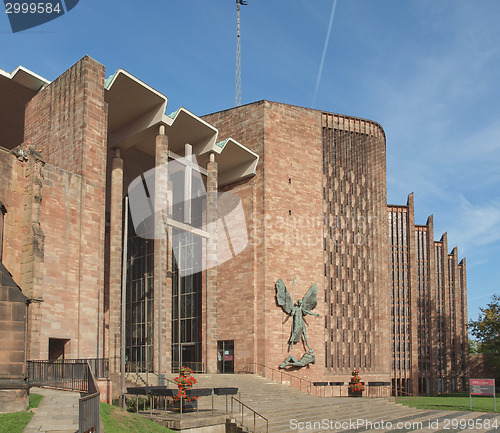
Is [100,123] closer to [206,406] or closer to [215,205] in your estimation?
[215,205]

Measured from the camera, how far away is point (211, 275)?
3619 centimetres

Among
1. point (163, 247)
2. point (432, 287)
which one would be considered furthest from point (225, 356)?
point (432, 287)

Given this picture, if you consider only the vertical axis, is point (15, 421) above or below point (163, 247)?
below

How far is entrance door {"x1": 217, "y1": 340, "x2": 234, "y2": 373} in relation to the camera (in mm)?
36969

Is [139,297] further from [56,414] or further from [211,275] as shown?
[56,414]

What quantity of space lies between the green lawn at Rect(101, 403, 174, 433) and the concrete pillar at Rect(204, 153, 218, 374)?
17.7 m

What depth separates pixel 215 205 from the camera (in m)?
36.6

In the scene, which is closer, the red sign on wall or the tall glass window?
the red sign on wall

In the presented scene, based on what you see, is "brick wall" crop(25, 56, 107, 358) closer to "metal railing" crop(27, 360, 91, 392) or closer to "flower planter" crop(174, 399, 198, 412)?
"metal railing" crop(27, 360, 91, 392)

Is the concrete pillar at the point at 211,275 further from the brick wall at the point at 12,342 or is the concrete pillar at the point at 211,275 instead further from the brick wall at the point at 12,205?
the brick wall at the point at 12,342

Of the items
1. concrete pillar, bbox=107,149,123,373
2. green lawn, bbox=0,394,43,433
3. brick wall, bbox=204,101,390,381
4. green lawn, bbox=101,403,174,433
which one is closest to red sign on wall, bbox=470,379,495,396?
brick wall, bbox=204,101,390,381

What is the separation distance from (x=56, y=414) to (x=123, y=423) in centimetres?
188

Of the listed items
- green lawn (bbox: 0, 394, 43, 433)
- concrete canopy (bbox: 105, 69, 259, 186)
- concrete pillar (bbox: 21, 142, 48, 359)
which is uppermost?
concrete canopy (bbox: 105, 69, 259, 186)

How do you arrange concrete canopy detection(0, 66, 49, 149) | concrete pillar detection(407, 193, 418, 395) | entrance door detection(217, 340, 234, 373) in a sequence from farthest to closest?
concrete pillar detection(407, 193, 418, 395) < entrance door detection(217, 340, 234, 373) < concrete canopy detection(0, 66, 49, 149)
